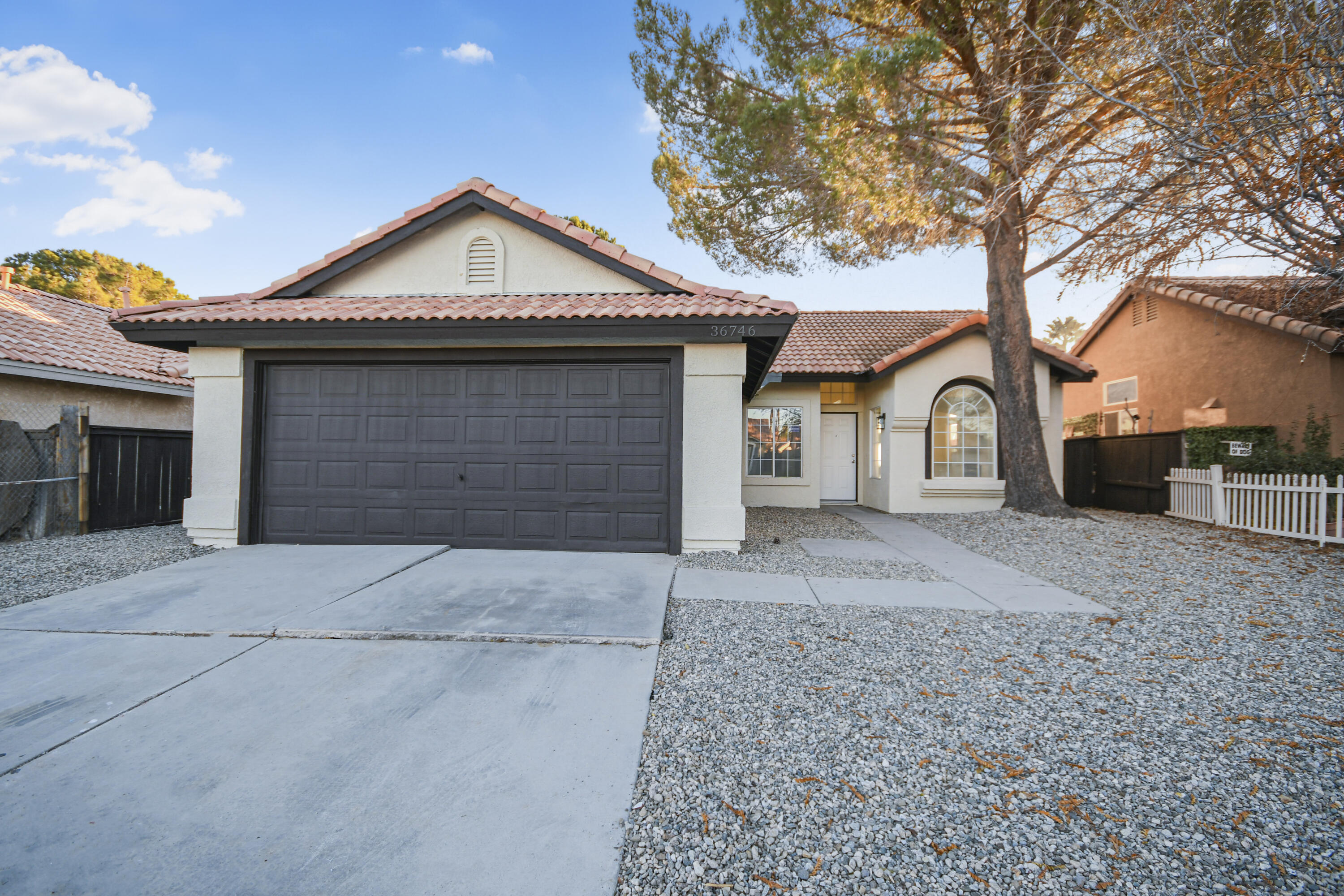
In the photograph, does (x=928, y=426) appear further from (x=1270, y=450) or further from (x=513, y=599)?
(x=513, y=599)

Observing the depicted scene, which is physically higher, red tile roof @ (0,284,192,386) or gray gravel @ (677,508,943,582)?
red tile roof @ (0,284,192,386)

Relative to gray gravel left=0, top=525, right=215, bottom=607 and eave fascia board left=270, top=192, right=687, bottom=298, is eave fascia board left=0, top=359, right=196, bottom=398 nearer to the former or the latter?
gray gravel left=0, top=525, right=215, bottom=607

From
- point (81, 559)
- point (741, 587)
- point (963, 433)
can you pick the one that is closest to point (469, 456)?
point (741, 587)

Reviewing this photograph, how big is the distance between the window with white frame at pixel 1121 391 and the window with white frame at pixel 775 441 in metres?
10.7

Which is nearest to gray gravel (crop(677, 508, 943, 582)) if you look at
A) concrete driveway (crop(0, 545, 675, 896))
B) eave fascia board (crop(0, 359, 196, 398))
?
concrete driveway (crop(0, 545, 675, 896))

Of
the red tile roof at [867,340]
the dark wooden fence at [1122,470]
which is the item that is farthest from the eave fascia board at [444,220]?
the dark wooden fence at [1122,470]

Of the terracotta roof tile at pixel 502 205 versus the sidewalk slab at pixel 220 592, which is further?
the terracotta roof tile at pixel 502 205

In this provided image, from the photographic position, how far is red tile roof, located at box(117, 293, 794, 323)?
6273mm

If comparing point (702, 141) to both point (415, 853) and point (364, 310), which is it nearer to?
point (364, 310)

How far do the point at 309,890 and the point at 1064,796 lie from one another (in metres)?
2.86

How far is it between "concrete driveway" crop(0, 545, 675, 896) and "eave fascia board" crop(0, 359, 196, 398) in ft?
20.0

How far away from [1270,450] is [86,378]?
20162 mm

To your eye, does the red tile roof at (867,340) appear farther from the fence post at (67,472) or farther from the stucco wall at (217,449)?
the fence post at (67,472)

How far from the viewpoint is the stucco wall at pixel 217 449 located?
22.8ft
